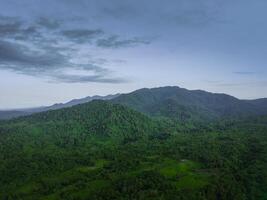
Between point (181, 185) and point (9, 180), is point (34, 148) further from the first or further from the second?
point (181, 185)

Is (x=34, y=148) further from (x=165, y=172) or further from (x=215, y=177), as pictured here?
(x=215, y=177)

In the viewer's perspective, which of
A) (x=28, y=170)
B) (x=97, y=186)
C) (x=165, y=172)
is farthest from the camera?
(x=28, y=170)

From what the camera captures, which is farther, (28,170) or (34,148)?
(34,148)

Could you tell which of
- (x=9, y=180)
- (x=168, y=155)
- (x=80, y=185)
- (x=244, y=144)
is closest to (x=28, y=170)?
(x=9, y=180)

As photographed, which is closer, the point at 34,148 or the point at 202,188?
the point at 202,188

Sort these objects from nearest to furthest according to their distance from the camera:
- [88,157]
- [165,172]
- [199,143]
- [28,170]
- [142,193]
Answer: [142,193] → [165,172] → [28,170] → [88,157] → [199,143]

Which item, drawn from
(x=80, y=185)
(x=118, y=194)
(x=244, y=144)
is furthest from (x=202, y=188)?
(x=244, y=144)

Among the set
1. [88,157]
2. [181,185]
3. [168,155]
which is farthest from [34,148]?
[181,185]

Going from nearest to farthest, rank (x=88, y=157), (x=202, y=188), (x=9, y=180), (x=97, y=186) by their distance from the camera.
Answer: (x=202, y=188)
(x=97, y=186)
(x=9, y=180)
(x=88, y=157)

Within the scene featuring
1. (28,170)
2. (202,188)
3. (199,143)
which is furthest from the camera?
(199,143)
